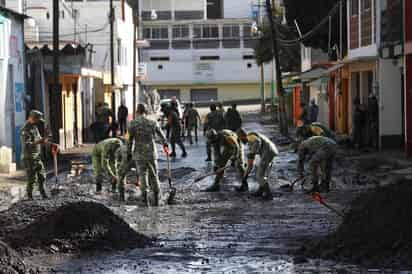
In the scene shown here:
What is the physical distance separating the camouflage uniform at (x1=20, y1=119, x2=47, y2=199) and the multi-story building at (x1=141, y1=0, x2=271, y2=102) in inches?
2782

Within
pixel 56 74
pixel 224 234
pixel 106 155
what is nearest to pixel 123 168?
pixel 106 155

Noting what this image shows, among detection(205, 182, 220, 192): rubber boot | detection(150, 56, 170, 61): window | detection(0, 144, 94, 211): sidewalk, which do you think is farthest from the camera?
detection(150, 56, 170, 61): window

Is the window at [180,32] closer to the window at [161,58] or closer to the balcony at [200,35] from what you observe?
the balcony at [200,35]

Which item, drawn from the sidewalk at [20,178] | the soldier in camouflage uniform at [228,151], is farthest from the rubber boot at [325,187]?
the sidewalk at [20,178]

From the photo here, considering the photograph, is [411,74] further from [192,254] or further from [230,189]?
[192,254]

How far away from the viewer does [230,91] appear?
9212 centimetres

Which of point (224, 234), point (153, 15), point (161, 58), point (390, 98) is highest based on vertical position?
point (153, 15)

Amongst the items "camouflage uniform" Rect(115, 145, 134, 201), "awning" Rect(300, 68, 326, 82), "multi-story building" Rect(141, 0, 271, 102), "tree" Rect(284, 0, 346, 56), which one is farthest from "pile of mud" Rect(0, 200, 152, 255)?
"multi-story building" Rect(141, 0, 271, 102)

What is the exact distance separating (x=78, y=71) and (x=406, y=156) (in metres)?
15.9

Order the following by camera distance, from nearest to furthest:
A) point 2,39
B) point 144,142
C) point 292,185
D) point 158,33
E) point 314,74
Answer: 1. point 144,142
2. point 292,185
3. point 2,39
4. point 314,74
5. point 158,33

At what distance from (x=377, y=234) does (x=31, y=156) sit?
907 cm

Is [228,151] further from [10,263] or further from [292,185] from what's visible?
[10,263]

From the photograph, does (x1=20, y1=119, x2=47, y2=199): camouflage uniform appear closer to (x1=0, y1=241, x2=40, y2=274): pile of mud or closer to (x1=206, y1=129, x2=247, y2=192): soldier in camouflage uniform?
(x1=206, y1=129, x2=247, y2=192): soldier in camouflage uniform

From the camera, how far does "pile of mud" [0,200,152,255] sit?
475 inches
